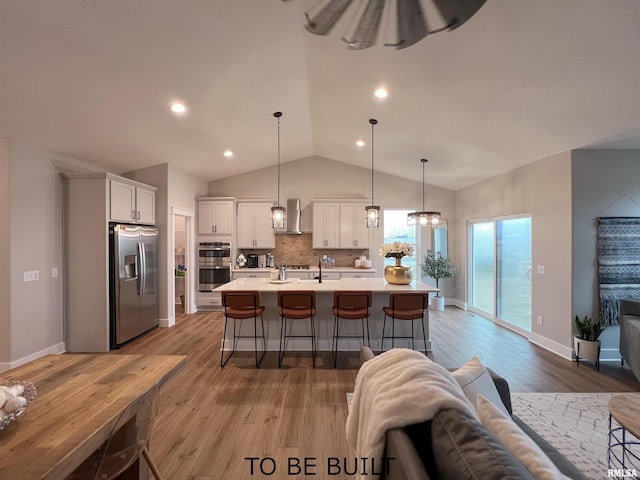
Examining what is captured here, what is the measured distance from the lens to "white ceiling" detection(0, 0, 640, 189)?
2189 millimetres

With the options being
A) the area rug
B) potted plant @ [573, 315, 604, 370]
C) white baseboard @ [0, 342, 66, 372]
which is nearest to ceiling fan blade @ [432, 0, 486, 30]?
the area rug

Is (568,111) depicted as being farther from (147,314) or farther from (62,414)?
(147,314)

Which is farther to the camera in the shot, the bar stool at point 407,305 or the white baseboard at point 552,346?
the white baseboard at point 552,346

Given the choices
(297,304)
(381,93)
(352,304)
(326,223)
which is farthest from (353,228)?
(381,93)

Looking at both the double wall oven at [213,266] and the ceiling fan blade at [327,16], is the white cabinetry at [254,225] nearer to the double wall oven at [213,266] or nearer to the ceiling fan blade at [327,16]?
the double wall oven at [213,266]

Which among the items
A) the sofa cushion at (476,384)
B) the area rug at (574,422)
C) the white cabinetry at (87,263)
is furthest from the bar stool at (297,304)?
the white cabinetry at (87,263)

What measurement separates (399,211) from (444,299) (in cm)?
224

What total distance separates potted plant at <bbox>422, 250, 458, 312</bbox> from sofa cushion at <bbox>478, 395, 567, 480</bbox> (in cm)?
556

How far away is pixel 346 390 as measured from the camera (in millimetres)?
3035

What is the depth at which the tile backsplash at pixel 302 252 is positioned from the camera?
6.94 meters

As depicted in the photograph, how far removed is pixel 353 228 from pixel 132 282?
4.26 meters

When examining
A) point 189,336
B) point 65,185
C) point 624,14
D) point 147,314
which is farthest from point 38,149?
point 624,14

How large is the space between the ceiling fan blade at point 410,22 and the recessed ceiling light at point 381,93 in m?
2.06

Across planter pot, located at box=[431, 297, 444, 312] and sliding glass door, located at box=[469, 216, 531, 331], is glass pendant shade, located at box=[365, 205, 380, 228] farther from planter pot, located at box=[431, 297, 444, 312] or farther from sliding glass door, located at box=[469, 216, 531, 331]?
planter pot, located at box=[431, 297, 444, 312]
